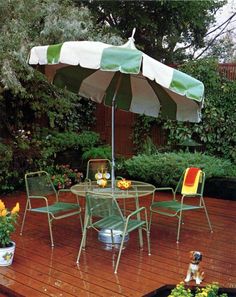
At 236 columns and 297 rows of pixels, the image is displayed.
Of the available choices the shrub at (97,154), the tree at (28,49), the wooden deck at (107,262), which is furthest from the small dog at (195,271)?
the shrub at (97,154)

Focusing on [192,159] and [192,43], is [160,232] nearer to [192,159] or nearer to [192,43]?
[192,159]

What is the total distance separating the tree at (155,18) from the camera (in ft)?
41.6

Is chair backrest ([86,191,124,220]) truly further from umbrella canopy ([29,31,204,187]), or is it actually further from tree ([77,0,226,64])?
tree ([77,0,226,64])

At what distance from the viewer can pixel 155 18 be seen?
43.1ft

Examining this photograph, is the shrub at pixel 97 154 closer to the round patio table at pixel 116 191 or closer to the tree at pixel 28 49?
the tree at pixel 28 49

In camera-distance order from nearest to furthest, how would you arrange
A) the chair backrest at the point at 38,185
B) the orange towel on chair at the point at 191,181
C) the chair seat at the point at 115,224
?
the chair seat at the point at 115,224 → the chair backrest at the point at 38,185 → the orange towel on chair at the point at 191,181

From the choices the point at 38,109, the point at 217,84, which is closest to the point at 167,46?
the point at 217,84

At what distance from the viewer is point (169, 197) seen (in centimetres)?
704

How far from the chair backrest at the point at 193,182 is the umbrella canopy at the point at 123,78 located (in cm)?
67

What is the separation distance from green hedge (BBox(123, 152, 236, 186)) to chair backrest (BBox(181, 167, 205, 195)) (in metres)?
2.07

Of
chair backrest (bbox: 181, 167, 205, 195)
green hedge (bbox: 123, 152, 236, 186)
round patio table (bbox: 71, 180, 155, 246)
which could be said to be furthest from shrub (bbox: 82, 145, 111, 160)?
chair backrest (bbox: 181, 167, 205, 195)

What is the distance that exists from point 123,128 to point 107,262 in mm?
5909

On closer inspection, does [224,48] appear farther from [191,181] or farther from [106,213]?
[106,213]

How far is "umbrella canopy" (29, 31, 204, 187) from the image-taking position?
343 centimetres
